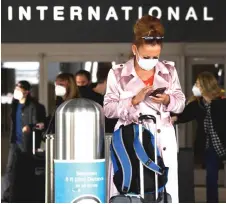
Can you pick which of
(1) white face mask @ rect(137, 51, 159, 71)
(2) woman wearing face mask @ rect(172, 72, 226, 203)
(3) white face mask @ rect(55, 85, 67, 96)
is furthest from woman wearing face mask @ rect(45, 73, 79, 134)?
(1) white face mask @ rect(137, 51, 159, 71)

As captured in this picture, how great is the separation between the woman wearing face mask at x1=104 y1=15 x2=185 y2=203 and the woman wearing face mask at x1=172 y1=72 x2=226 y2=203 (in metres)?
2.90

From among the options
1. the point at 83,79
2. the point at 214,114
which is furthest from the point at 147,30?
the point at 83,79

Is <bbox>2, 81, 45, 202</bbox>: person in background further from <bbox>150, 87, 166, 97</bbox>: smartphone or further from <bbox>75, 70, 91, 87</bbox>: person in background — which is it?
<bbox>150, 87, 166, 97</bbox>: smartphone

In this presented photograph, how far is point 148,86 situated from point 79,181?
0.73 meters

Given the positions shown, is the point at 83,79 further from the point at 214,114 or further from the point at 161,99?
the point at 161,99

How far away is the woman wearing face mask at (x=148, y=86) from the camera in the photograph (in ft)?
16.6

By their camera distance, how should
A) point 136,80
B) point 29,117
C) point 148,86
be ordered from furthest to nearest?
point 29,117 → point 136,80 → point 148,86

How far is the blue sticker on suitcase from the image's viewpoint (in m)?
4.96

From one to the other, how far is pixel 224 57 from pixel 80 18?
4.86m

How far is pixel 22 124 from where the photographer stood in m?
9.66

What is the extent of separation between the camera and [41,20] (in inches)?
278

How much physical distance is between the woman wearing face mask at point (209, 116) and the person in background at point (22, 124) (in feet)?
6.78

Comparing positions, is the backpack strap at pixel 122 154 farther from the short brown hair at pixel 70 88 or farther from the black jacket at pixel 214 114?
the black jacket at pixel 214 114

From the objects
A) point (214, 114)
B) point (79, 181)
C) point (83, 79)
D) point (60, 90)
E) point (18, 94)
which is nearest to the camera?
point (79, 181)
